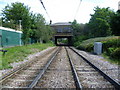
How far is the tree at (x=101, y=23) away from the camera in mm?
34750

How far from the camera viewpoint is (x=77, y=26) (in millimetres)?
45719

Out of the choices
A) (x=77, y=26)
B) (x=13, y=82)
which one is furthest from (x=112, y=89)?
(x=77, y=26)

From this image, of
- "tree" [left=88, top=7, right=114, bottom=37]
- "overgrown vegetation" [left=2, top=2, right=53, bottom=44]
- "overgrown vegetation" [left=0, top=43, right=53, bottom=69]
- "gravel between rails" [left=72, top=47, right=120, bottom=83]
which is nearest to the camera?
"gravel between rails" [left=72, top=47, right=120, bottom=83]

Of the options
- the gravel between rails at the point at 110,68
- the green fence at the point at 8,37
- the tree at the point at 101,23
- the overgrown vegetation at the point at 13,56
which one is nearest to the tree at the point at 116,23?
the gravel between rails at the point at 110,68

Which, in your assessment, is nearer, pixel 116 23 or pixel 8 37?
pixel 116 23

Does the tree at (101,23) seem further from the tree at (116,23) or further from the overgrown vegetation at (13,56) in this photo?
the overgrown vegetation at (13,56)

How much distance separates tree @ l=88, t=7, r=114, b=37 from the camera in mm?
34750

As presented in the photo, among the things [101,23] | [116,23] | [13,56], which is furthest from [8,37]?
[101,23]

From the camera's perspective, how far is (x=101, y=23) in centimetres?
3475

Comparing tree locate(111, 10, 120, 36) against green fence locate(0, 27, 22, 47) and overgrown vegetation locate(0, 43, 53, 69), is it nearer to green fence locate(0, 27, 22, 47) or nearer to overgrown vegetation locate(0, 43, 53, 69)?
overgrown vegetation locate(0, 43, 53, 69)

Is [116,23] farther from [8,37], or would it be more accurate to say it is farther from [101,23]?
[8,37]

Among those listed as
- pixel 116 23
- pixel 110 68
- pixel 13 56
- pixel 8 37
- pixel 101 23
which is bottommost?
pixel 110 68

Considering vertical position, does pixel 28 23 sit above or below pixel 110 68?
above

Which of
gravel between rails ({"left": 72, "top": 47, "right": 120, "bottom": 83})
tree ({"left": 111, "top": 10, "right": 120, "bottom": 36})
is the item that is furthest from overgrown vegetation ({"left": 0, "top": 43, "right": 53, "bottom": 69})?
tree ({"left": 111, "top": 10, "right": 120, "bottom": 36})
